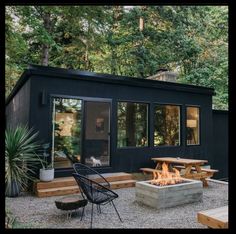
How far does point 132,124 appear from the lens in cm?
792

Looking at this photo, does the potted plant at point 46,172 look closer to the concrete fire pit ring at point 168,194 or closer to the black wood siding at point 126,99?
the black wood siding at point 126,99

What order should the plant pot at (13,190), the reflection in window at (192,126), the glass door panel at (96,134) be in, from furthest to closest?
the reflection in window at (192,126) → the glass door panel at (96,134) → the plant pot at (13,190)

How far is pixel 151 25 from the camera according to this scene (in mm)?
14484

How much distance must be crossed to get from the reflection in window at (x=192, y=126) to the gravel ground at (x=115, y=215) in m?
3.62

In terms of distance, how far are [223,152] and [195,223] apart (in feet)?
24.1

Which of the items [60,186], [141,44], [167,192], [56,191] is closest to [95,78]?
[60,186]

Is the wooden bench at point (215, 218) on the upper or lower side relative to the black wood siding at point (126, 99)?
lower

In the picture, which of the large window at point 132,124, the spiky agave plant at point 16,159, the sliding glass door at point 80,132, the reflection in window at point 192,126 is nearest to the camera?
the spiky agave plant at point 16,159

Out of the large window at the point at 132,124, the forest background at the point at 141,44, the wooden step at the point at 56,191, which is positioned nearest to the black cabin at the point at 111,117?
the large window at the point at 132,124

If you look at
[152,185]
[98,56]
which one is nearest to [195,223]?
[152,185]

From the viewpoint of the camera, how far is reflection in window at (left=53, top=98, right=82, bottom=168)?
21.1 ft

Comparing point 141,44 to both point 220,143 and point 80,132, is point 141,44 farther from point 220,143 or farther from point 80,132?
point 80,132

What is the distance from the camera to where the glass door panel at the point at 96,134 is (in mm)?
6953

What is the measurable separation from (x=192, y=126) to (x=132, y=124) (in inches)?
99.2
